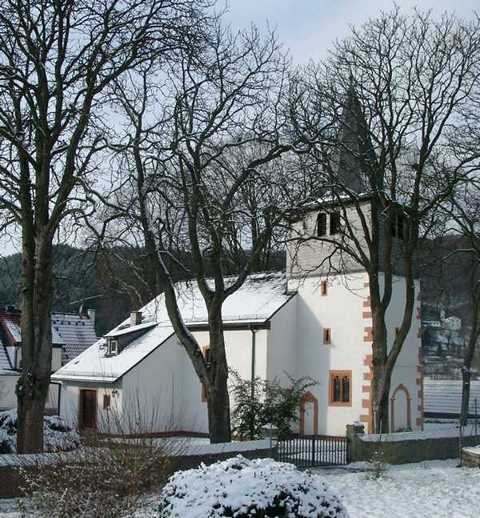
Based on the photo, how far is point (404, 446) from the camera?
2142 centimetres

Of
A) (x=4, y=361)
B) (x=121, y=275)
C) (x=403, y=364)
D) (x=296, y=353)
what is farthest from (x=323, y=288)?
(x=4, y=361)

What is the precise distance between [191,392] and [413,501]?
21.1 meters

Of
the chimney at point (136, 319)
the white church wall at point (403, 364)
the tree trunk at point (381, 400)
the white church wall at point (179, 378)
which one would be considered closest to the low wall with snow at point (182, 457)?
the tree trunk at point (381, 400)

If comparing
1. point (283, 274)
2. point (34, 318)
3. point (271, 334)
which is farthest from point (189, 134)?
point (283, 274)

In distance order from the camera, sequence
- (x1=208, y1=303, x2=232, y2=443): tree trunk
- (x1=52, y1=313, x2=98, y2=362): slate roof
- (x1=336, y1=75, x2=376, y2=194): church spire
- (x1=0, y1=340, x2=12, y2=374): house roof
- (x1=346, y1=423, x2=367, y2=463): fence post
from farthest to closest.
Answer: (x1=52, y1=313, x2=98, y2=362): slate roof → (x1=0, y1=340, x2=12, y2=374): house roof → (x1=336, y1=75, x2=376, y2=194): church spire → (x1=346, y1=423, x2=367, y2=463): fence post → (x1=208, y1=303, x2=232, y2=443): tree trunk

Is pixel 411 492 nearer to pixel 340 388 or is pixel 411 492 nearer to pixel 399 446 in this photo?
pixel 399 446

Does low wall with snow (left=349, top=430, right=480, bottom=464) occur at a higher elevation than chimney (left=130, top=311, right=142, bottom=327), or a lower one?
lower

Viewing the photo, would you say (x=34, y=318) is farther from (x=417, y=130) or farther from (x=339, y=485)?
(x=417, y=130)

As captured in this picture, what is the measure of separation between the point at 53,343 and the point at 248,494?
37363 millimetres

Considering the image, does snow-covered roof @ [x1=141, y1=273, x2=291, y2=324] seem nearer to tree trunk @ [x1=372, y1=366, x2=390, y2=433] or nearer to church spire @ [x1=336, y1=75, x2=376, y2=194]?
tree trunk @ [x1=372, y1=366, x2=390, y2=433]

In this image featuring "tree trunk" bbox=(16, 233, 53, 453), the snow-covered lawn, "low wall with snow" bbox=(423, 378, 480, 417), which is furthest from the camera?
"low wall with snow" bbox=(423, 378, 480, 417)

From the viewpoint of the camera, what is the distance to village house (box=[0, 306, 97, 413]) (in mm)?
38969

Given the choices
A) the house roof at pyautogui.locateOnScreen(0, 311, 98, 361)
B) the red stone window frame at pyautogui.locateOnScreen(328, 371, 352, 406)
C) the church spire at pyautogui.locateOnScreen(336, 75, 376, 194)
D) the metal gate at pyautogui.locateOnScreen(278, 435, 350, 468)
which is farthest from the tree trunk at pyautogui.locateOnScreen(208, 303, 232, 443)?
the house roof at pyautogui.locateOnScreen(0, 311, 98, 361)

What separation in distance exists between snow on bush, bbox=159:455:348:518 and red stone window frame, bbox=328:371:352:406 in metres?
22.9
